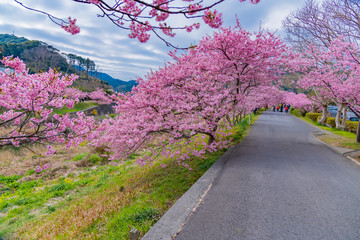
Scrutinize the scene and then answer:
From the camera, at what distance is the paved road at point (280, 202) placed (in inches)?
133

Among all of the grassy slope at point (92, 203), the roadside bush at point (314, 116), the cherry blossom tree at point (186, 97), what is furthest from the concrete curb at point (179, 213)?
the roadside bush at point (314, 116)

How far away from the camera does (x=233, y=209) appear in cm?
407

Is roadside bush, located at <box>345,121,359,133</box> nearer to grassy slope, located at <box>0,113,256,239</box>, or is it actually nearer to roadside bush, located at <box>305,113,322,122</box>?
roadside bush, located at <box>305,113,322,122</box>

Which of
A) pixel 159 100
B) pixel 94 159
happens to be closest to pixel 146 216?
pixel 159 100

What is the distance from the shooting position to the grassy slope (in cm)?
389

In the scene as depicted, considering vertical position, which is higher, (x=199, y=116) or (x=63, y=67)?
(x=63, y=67)

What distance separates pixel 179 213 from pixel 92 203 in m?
3.22

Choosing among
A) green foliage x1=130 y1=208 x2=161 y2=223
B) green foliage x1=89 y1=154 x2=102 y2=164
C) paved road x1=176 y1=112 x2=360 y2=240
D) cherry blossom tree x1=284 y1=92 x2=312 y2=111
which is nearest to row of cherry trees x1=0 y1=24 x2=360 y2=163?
paved road x1=176 y1=112 x2=360 y2=240

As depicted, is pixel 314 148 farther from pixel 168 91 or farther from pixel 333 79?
pixel 168 91

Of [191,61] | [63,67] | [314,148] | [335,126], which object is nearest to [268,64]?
[191,61]

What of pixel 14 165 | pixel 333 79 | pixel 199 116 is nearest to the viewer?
pixel 199 116

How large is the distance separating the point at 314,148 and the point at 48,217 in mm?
11728

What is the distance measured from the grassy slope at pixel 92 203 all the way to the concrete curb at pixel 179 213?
0.83 ft

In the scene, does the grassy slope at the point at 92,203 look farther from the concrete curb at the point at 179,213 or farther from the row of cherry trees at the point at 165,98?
the row of cherry trees at the point at 165,98
